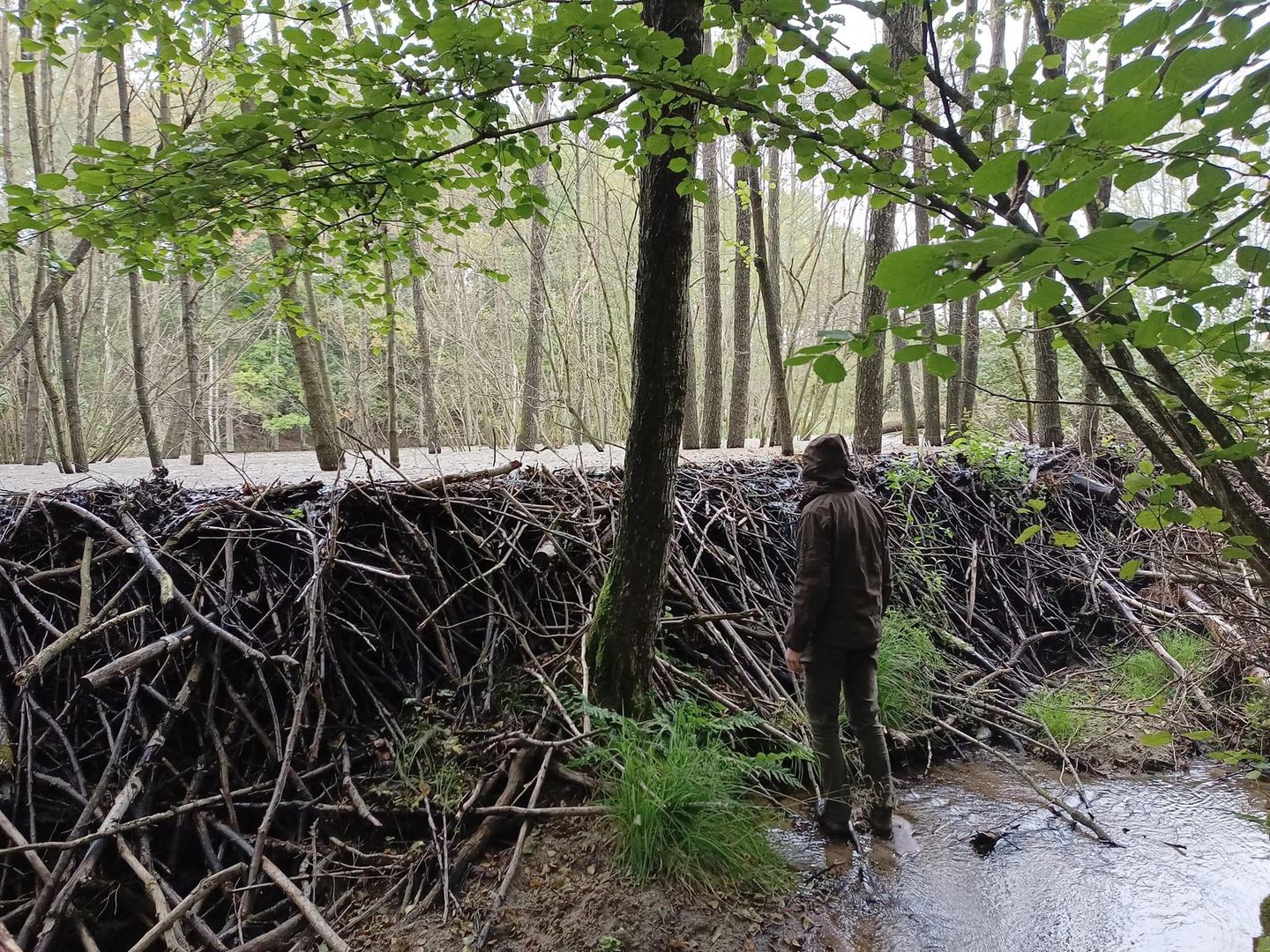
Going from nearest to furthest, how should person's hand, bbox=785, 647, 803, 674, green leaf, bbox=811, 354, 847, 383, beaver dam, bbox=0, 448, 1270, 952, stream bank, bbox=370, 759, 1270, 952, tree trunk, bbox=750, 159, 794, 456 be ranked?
green leaf, bbox=811, 354, 847, 383, stream bank, bbox=370, 759, 1270, 952, beaver dam, bbox=0, 448, 1270, 952, person's hand, bbox=785, 647, 803, 674, tree trunk, bbox=750, 159, 794, 456

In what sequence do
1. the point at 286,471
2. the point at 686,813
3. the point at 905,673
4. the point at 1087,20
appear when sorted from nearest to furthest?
the point at 1087,20 → the point at 686,813 → the point at 905,673 → the point at 286,471

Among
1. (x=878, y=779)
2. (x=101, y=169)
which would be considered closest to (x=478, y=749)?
(x=878, y=779)

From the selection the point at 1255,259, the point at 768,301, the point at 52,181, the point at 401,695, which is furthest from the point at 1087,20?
the point at 768,301

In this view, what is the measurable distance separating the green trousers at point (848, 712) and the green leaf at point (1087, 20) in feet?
9.65

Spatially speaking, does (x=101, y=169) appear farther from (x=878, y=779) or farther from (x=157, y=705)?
(x=878, y=779)

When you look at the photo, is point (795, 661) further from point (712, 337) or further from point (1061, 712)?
point (712, 337)

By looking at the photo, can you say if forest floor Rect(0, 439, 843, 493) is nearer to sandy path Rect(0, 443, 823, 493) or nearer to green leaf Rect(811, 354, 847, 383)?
sandy path Rect(0, 443, 823, 493)

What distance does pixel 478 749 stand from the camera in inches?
135

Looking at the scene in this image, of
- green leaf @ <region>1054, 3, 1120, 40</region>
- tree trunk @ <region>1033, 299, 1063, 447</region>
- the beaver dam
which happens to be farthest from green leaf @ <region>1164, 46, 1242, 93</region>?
tree trunk @ <region>1033, 299, 1063, 447</region>

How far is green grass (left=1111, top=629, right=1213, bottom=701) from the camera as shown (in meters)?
4.83

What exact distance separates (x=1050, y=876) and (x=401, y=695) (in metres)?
3.62

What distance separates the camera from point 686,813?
286 cm

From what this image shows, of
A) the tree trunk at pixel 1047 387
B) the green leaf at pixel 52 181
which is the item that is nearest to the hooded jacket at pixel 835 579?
the green leaf at pixel 52 181

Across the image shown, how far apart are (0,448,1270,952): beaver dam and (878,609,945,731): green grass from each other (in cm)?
2
